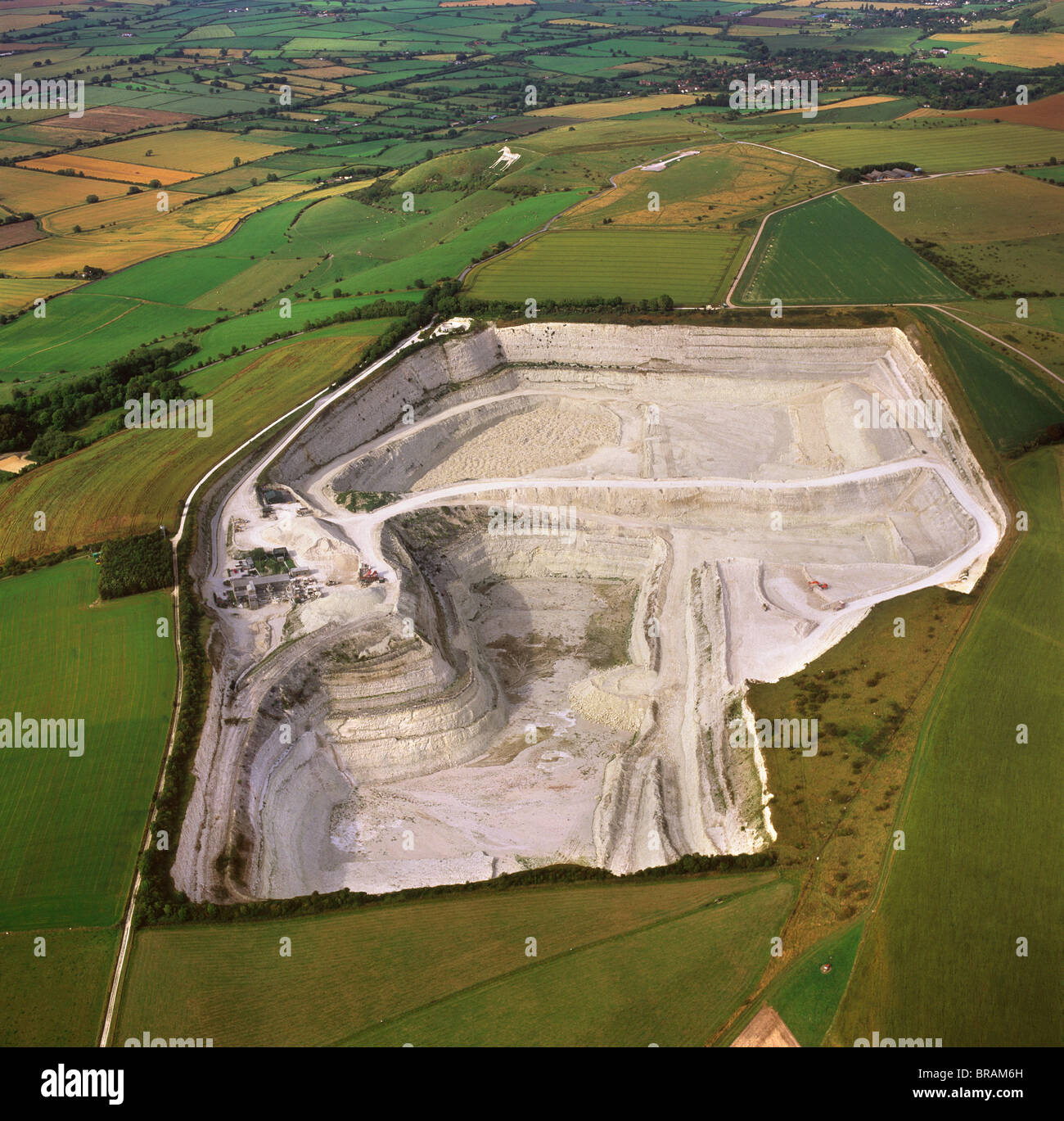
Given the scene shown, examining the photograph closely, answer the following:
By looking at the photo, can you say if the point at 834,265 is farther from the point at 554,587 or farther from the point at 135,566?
the point at 135,566

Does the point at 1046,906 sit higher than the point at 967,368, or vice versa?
the point at 967,368

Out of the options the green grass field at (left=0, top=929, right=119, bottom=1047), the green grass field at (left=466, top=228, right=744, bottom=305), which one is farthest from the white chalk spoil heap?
the green grass field at (left=466, top=228, right=744, bottom=305)

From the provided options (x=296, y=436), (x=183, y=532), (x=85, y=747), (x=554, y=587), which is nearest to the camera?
(x=85, y=747)

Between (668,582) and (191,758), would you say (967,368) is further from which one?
(191,758)

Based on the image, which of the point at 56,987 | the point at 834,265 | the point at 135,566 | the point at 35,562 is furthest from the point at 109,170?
the point at 56,987
